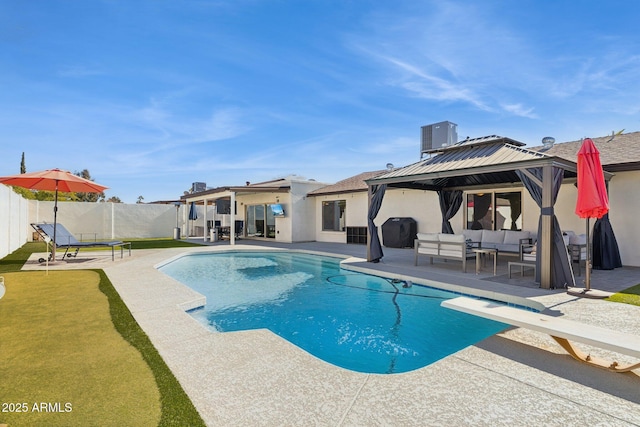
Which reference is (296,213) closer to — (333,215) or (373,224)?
(333,215)

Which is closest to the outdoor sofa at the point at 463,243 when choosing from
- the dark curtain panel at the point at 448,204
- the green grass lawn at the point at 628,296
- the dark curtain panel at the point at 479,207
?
the dark curtain panel at the point at 448,204

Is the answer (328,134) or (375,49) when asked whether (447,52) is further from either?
(328,134)

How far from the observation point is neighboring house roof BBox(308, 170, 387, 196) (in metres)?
16.8

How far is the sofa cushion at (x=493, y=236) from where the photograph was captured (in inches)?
420

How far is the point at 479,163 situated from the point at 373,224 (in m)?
3.79

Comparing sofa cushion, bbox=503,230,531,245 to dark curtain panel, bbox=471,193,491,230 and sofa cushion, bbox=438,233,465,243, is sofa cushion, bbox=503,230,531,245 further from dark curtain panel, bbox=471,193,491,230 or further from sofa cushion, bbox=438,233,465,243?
sofa cushion, bbox=438,233,465,243

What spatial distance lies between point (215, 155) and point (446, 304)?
21.3 metres

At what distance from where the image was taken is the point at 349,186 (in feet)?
57.9

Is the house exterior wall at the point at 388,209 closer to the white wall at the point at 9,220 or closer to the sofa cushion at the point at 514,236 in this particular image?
the sofa cushion at the point at 514,236

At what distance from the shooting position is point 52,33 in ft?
29.2

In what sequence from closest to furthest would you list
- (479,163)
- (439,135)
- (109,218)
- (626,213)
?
(479,163), (626,213), (439,135), (109,218)

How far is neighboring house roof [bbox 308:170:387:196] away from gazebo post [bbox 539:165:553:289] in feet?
31.5

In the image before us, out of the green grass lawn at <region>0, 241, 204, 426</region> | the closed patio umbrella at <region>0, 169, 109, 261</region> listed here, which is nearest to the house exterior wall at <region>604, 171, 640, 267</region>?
the green grass lawn at <region>0, 241, 204, 426</region>

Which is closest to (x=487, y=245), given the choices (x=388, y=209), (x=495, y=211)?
(x=495, y=211)
